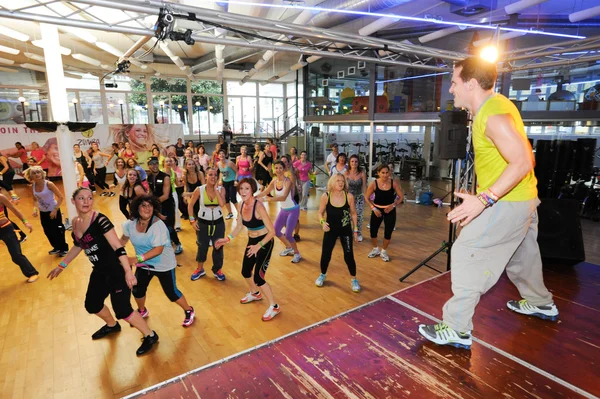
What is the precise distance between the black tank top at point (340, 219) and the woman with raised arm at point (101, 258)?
6.95ft

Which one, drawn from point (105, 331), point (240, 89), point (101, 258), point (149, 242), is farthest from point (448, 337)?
point (240, 89)

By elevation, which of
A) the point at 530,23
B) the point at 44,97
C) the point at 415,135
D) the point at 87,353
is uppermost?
the point at 530,23

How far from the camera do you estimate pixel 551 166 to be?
7.57 m

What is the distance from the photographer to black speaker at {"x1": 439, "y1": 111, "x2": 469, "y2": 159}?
152 inches

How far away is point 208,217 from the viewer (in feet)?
14.4

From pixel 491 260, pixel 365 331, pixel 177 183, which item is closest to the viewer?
pixel 491 260

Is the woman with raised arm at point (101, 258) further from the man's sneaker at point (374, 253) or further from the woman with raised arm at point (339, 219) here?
the man's sneaker at point (374, 253)

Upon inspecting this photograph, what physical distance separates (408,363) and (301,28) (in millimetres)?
5132

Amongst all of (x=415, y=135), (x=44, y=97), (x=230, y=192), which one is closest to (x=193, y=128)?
(x=44, y=97)

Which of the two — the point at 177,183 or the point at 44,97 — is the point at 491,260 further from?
the point at 44,97

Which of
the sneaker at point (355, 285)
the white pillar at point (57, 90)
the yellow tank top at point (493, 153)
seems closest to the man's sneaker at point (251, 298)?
the sneaker at point (355, 285)

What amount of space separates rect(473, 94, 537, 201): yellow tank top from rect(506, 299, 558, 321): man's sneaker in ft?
3.29

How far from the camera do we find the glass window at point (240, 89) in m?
20.1

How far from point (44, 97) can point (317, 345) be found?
19.0 m
